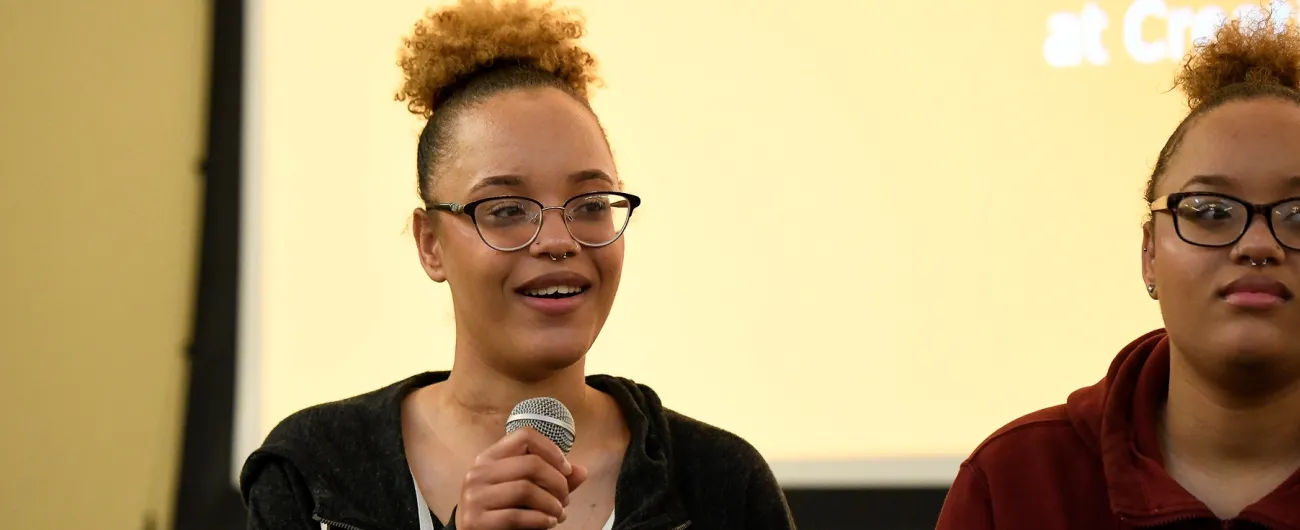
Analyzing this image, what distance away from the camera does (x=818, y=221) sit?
2883 mm

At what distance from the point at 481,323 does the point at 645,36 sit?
4.43 ft

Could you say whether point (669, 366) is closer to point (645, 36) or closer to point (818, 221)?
point (818, 221)

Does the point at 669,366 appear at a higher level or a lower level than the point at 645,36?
lower

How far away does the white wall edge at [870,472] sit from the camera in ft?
9.27

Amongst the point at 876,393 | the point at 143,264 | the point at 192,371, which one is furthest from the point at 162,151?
the point at 876,393

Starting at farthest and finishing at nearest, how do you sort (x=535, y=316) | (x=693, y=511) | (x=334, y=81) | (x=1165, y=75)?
(x=334, y=81) < (x=1165, y=75) < (x=693, y=511) < (x=535, y=316)

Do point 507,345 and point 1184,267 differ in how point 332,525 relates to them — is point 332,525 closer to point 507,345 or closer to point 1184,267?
point 507,345

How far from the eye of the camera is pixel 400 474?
5.85 feet

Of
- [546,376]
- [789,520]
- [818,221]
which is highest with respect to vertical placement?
[818,221]

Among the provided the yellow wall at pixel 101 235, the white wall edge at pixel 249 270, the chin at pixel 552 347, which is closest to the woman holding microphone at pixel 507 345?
the chin at pixel 552 347

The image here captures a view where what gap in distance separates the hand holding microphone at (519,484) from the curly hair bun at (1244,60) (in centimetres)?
109

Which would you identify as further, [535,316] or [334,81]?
[334,81]

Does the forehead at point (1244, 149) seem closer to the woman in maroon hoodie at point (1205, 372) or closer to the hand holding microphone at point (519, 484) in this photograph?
the woman in maroon hoodie at point (1205, 372)

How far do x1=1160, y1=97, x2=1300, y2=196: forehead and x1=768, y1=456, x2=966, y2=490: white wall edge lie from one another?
1.16 m
